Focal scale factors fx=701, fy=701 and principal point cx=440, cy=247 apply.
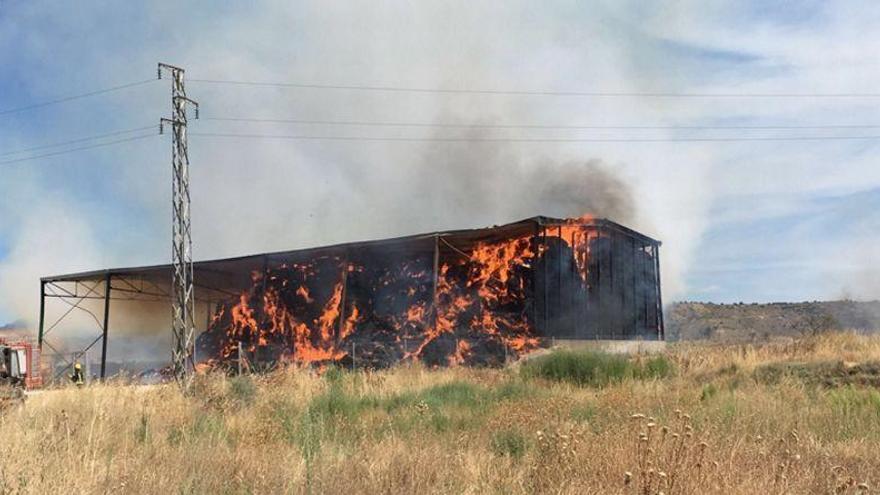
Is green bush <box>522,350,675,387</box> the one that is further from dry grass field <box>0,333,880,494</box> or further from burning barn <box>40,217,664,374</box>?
burning barn <box>40,217,664,374</box>

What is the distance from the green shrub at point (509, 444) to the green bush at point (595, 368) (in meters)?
7.52

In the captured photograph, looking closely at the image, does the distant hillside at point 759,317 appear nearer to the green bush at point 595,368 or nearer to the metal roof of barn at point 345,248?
the metal roof of barn at point 345,248

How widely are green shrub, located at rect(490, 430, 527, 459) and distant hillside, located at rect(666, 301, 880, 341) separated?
47.9m

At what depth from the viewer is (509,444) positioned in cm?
820

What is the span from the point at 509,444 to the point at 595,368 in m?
9.24

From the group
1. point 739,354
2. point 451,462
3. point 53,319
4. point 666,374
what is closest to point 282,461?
point 451,462

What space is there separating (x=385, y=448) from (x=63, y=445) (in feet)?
10.6

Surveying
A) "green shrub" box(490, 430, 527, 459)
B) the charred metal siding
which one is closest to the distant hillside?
the charred metal siding

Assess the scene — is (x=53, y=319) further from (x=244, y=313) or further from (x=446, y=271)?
(x=446, y=271)

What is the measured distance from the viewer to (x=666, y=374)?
16.7 metres

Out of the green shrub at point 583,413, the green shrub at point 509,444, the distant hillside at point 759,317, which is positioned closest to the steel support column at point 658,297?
the green shrub at point 583,413

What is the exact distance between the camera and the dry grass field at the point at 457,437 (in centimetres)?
565

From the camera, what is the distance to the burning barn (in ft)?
86.1

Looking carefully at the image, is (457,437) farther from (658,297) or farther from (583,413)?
(658,297)
